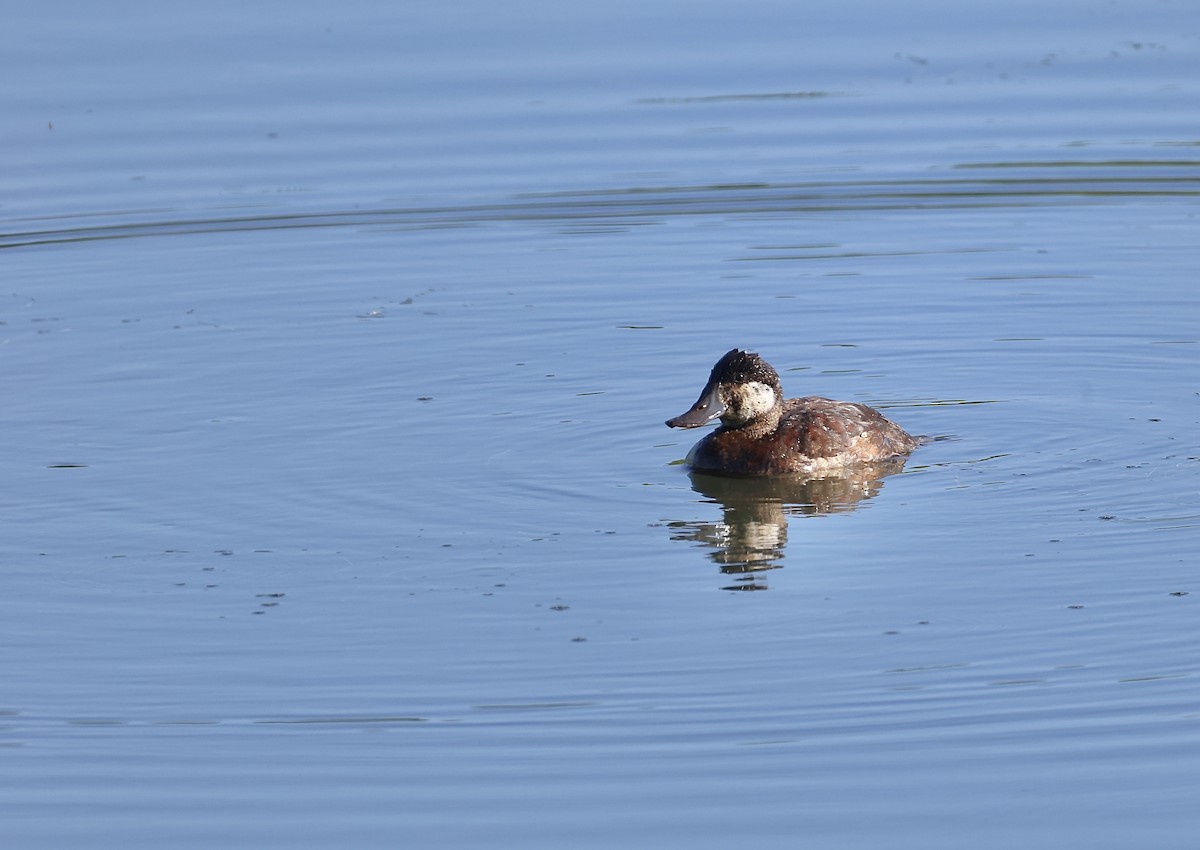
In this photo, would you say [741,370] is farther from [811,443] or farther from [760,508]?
[760,508]

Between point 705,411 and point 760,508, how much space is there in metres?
0.89

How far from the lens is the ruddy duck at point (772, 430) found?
11352 mm

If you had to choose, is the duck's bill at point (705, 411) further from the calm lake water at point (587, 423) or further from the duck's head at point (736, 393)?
the calm lake water at point (587, 423)

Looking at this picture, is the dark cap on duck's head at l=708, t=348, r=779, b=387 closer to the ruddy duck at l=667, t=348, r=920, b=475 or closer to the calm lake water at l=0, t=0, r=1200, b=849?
the ruddy duck at l=667, t=348, r=920, b=475

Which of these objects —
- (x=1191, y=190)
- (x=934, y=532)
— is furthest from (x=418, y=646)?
(x=1191, y=190)

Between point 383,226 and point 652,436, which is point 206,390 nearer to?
point 652,436

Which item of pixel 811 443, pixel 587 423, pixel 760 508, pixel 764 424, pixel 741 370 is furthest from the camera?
pixel 587 423

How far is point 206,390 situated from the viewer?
42.5 feet

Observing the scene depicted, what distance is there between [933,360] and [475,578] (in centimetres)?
510

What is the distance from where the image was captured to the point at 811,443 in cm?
1136

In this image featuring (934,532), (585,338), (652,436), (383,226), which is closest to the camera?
(934,532)

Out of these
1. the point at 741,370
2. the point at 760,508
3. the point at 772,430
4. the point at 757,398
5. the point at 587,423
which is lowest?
the point at 760,508

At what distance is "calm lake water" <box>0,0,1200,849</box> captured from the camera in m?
7.25

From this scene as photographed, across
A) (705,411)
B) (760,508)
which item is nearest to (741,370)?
(705,411)
